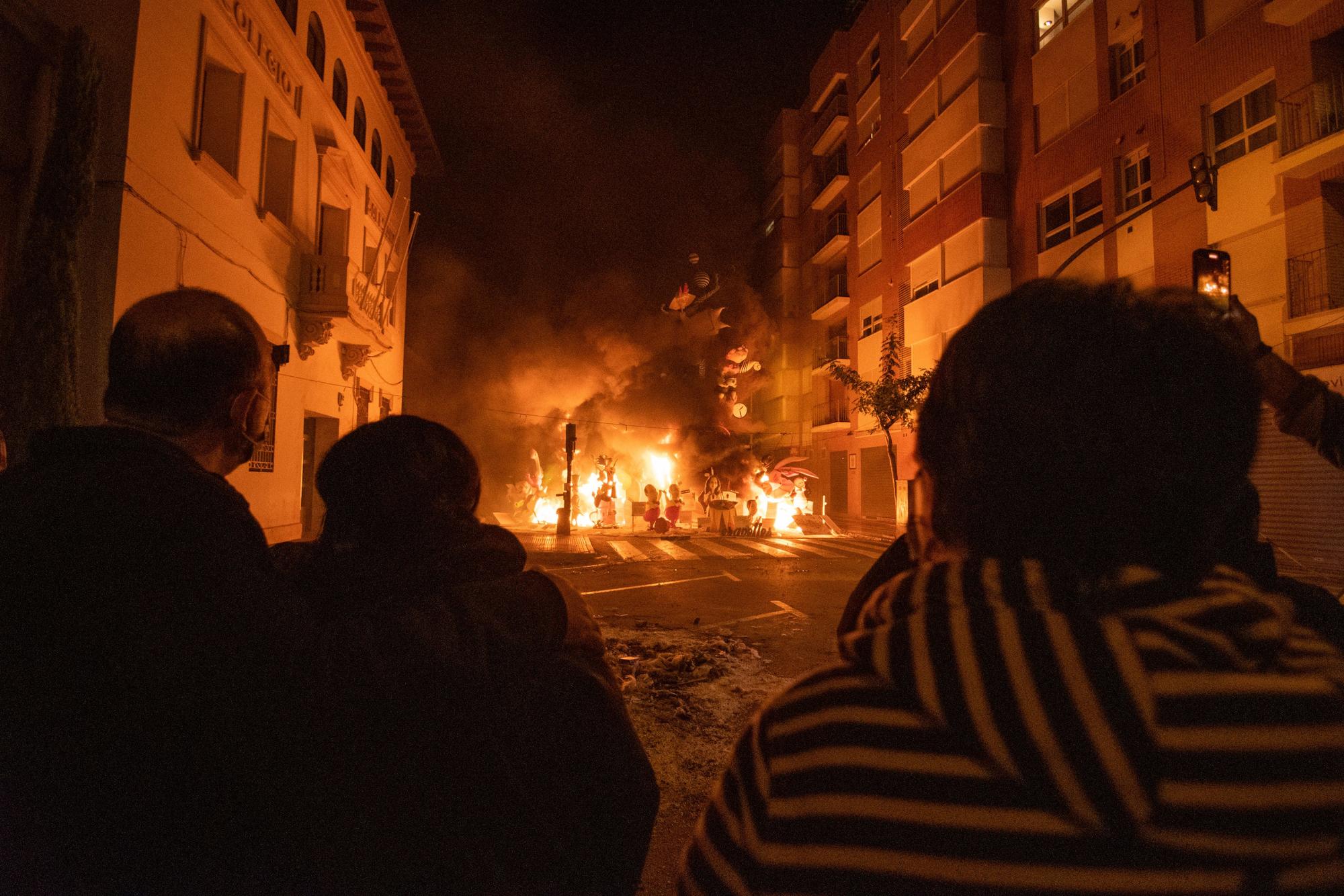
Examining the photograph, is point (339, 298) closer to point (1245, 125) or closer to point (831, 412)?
point (1245, 125)

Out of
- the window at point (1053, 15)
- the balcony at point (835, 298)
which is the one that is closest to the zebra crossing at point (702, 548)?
the balcony at point (835, 298)

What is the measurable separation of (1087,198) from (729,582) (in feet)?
49.0

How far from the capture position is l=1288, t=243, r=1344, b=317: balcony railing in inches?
463

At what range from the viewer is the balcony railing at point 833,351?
30428 mm

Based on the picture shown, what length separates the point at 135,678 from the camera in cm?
112

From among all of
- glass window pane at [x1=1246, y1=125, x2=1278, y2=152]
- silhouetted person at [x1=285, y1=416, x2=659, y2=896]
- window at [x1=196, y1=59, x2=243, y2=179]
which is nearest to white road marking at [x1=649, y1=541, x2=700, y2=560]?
window at [x1=196, y1=59, x2=243, y2=179]

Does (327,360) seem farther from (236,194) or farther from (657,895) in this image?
(657,895)

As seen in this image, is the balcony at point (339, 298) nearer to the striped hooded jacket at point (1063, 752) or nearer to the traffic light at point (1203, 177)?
the traffic light at point (1203, 177)

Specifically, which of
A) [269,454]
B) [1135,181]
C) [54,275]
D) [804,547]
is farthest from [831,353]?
[54,275]

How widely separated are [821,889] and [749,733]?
19cm

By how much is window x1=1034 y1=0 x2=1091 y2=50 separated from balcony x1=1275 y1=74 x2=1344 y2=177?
7.97 metres

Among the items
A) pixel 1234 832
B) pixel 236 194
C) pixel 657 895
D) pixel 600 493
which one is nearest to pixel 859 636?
pixel 1234 832

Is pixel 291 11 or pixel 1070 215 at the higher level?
pixel 291 11

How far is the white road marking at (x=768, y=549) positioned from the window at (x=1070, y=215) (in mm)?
11592
